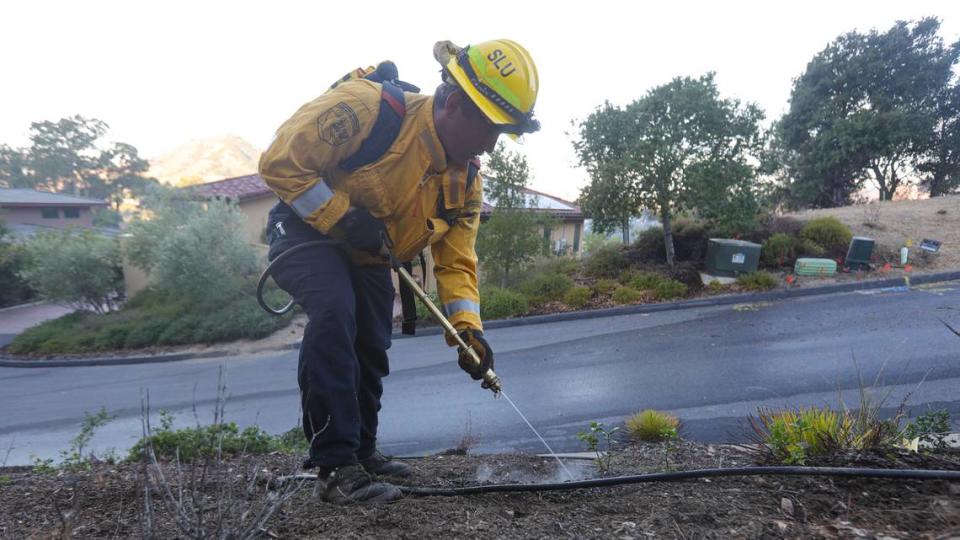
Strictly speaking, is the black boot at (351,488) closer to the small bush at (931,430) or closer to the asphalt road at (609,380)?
the asphalt road at (609,380)

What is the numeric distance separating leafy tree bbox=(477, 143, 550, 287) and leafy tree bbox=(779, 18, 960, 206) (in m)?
14.4

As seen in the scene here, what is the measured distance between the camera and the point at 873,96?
19.7m

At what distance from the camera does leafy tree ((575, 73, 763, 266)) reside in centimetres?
976

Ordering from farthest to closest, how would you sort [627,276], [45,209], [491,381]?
1. [45,209]
2. [627,276]
3. [491,381]

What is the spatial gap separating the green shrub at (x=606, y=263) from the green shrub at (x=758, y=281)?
7.81 feet

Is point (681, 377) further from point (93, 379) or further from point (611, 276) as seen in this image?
point (93, 379)

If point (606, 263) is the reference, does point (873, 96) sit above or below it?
above

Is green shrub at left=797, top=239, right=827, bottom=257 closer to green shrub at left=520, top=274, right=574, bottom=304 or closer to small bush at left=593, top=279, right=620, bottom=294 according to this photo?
small bush at left=593, top=279, right=620, bottom=294

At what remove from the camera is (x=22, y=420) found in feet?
22.5

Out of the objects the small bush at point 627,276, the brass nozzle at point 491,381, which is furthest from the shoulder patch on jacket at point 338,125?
the small bush at point 627,276

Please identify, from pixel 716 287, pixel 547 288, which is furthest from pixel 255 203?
pixel 716 287

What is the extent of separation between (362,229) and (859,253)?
1076 centimetres

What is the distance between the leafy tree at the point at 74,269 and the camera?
14375 millimetres

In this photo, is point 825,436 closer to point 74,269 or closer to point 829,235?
point 829,235
